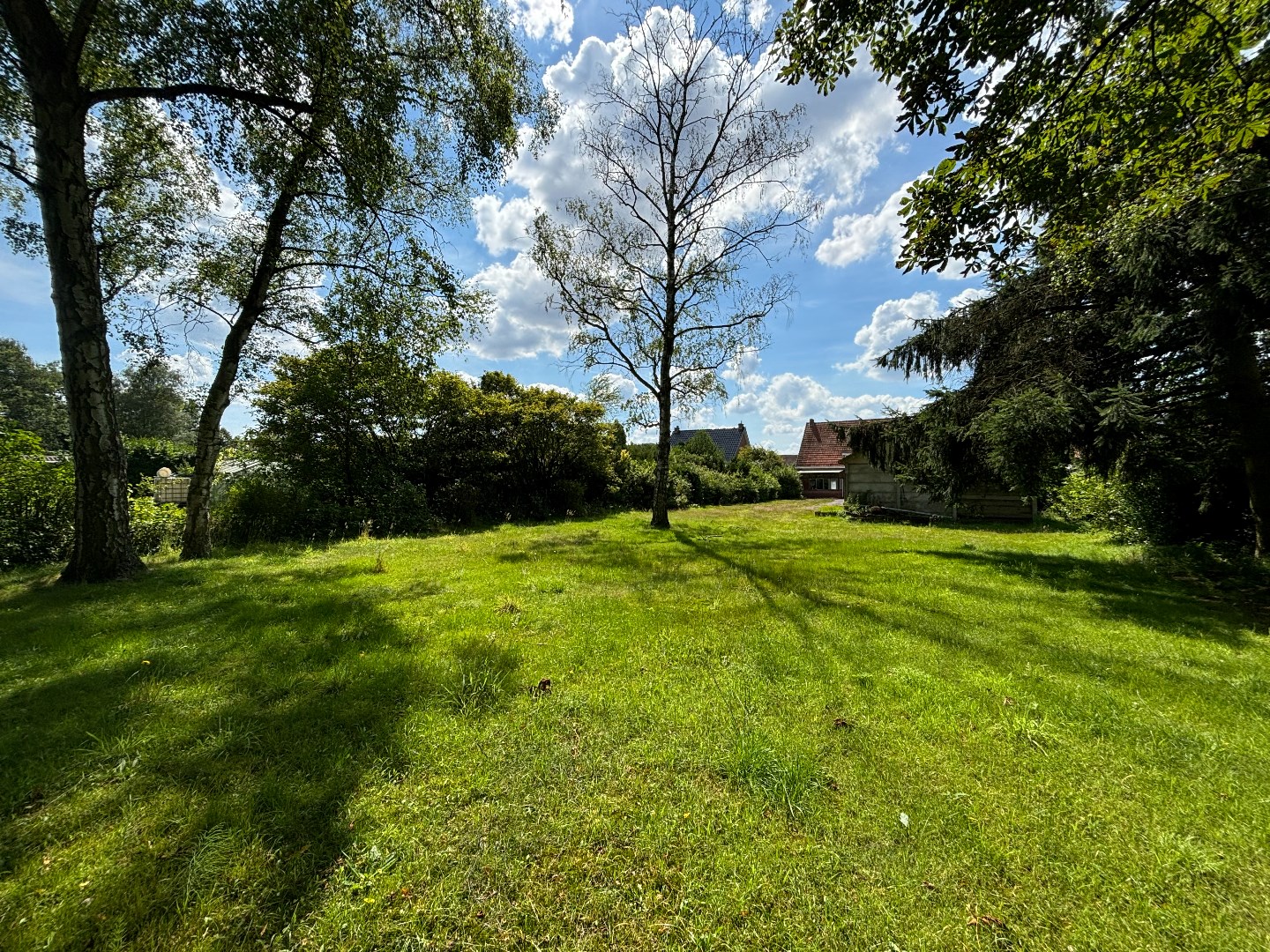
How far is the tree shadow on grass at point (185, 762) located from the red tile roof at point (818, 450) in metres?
33.4

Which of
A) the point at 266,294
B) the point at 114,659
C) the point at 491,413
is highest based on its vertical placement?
the point at 266,294

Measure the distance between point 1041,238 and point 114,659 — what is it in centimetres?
1016

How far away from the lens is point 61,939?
1.43 metres

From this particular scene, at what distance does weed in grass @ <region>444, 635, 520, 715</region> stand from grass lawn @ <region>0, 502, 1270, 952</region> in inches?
1.1

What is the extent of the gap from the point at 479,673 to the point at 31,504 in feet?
28.9

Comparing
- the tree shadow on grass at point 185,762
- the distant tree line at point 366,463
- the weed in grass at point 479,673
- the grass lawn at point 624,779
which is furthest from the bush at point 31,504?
the weed in grass at point 479,673

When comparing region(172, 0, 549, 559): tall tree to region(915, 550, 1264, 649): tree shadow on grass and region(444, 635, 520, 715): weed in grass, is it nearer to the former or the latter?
region(444, 635, 520, 715): weed in grass

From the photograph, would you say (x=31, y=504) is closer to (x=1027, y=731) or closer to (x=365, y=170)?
(x=365, y=170)

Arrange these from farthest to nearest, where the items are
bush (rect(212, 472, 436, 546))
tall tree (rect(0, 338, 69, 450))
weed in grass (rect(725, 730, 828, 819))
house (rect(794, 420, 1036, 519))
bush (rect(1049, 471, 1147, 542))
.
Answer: tall tree (rect(0, 338, 69, 450)), house (rect(794, 420, 1036, 519)), bush (rect(1049, 471, 1147, 542)), bush (rect(212, 472, 436, 546)), weed in grass (rect(725, 730, 828, 819))

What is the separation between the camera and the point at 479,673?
344cm

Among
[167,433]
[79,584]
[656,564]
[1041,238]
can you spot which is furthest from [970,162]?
[167,433]

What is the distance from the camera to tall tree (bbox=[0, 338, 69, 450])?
30.8m

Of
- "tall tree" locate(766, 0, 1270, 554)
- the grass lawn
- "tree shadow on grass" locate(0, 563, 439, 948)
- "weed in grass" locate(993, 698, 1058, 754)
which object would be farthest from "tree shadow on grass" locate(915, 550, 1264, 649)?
"tree shadow on grass" locate(0, 563, 439, 948)

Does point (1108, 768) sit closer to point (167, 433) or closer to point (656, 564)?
point (656, 564)
